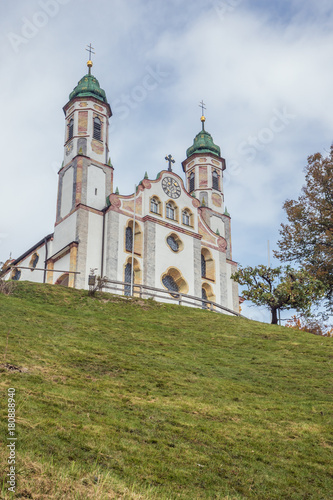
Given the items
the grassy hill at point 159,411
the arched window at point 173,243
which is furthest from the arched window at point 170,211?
the grassy hill at point 159,411

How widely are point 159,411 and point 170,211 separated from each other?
1239 inches

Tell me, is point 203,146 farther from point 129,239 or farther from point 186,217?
point 129,239

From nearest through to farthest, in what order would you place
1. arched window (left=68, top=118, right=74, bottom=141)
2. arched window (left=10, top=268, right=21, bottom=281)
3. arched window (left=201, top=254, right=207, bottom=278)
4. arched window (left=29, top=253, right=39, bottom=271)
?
arched window (left=68, top=118, right=74, bottom=141) → arched window (left=201, top=254, right=207, bottom=278) → arched window (left=29, top=253, right=39, bottom=271) → arched window (left=10, top=268, right=21, bottom=281)

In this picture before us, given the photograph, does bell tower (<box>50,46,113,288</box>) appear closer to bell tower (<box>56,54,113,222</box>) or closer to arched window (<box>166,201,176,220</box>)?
bell tower (<box>56,54,113,222</box>)

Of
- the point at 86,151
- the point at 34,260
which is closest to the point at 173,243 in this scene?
the point at 86,151

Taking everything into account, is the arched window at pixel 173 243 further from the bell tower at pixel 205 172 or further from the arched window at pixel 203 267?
the bell tower at pixel 205 172

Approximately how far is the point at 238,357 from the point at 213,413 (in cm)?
618

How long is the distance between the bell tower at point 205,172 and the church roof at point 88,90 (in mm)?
9927

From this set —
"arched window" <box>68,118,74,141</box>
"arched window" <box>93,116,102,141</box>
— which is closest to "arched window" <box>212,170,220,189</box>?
"arched window" <box>93,116,102,141</box>

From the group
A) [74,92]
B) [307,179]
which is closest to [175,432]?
[307,179]

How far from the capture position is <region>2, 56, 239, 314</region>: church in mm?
36719

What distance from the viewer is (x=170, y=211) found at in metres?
42.0

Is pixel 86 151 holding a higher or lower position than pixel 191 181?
lower

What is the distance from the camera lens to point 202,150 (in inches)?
1977
